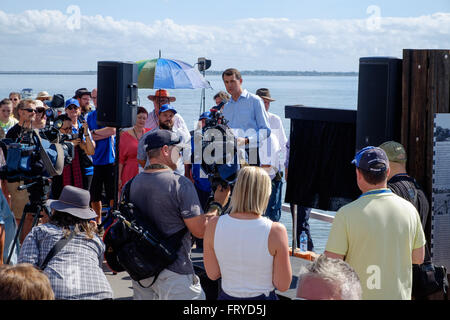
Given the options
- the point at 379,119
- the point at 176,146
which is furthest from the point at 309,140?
the point at 176,146

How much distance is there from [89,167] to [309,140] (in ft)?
7.71

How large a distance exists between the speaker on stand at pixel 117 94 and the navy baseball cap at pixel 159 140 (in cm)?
218

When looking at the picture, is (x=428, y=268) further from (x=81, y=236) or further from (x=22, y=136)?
(x=22, y=136)

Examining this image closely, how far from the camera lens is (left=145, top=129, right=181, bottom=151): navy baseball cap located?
3930 millimetres

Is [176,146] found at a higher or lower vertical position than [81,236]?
higher

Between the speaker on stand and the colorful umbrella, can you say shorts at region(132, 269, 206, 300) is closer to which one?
the speaker on stand

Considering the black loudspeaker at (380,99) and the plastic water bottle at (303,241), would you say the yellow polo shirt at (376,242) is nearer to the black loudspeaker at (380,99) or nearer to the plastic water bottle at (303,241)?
the black loudspeaker at (380,99)

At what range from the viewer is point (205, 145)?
4.75 meters

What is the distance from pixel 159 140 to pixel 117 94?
234 centimetres

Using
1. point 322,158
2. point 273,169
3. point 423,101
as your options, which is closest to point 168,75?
point 273,169

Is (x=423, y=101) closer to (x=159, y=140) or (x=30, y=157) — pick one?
(x=159, y=140)

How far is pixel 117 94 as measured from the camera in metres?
6.14

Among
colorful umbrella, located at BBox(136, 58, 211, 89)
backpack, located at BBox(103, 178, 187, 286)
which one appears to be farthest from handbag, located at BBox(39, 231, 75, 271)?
colorful umbrella, located at BBox(136, 58, 211, 89)
